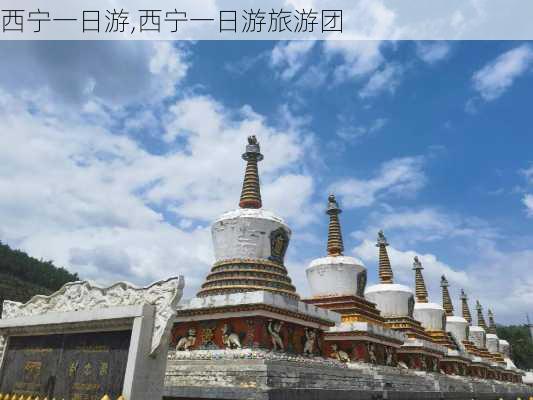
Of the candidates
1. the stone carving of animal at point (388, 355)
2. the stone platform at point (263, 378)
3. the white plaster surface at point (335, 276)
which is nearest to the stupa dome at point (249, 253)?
the stone platform at point (263, 378)

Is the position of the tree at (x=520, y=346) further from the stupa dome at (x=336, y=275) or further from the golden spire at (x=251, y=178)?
the golden spire at (x=251, y=178)

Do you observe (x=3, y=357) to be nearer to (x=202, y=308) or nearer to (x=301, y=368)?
(x=202, y=308)

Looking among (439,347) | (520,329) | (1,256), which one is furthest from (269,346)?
(520,329)

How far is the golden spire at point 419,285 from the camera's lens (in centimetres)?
3303

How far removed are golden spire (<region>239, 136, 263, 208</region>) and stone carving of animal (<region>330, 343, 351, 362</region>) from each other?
646 centimetres

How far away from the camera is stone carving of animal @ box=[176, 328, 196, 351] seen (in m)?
14.3

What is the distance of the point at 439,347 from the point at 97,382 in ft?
71.8

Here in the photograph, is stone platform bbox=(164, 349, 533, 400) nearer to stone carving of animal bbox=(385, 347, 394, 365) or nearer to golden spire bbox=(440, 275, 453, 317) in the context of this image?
stone carving of animal bbox=(385, 347, 394, 365)

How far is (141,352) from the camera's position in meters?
8.29

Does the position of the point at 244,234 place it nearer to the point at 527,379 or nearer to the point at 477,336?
the point at 477,336

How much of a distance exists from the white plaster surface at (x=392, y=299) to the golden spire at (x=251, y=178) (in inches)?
459

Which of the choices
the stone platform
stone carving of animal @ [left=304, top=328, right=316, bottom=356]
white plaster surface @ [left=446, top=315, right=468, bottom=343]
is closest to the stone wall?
the stone platform

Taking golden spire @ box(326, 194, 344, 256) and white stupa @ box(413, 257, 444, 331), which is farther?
white stupa @ box(413, 257, 444, 331)

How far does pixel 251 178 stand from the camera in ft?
61.7
